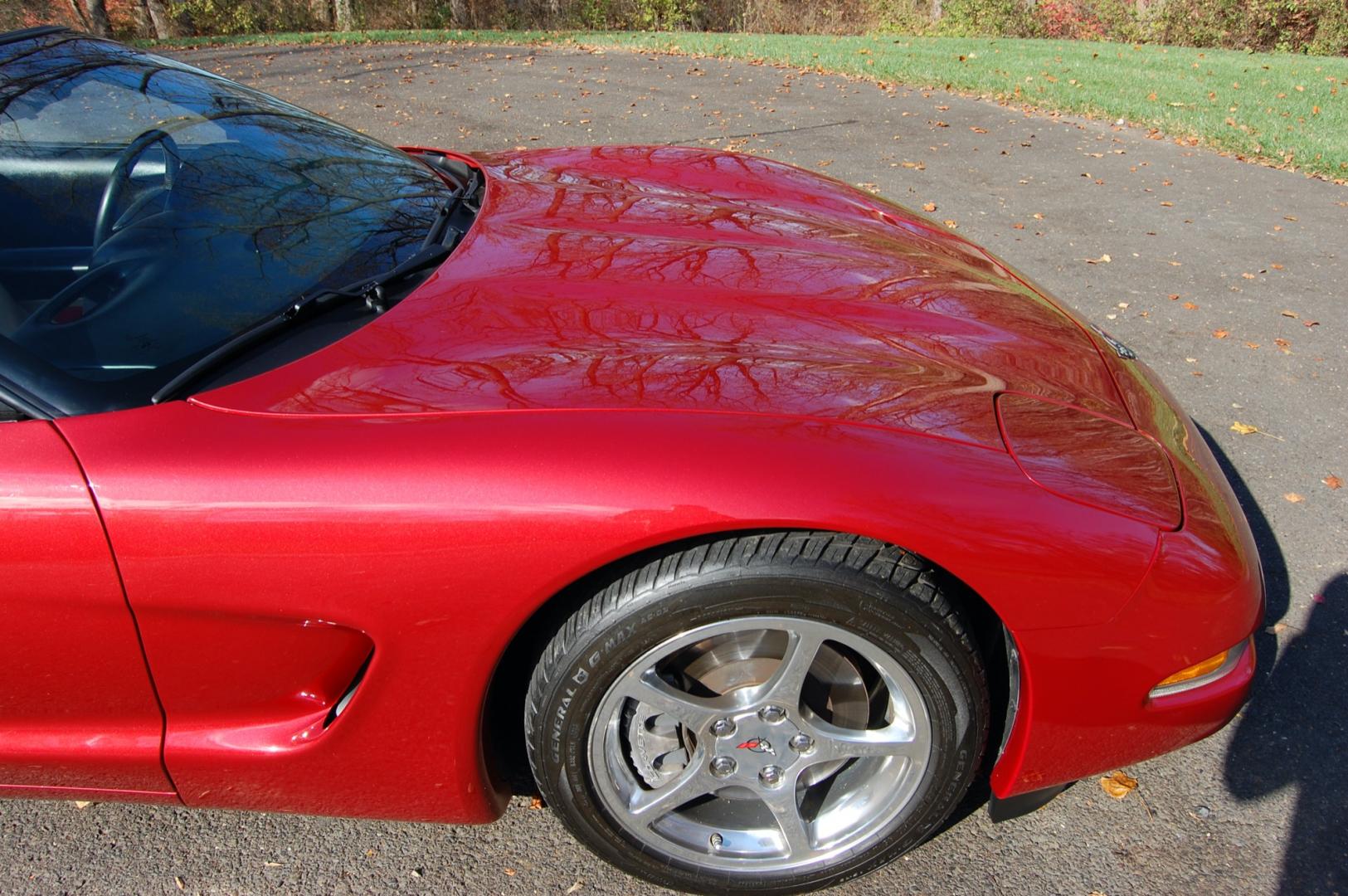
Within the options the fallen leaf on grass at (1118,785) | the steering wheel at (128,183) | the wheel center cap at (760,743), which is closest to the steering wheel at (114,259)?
the steering wheel at (128,183)

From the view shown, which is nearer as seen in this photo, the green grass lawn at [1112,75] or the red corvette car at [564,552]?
the red corvette car at [564,552]

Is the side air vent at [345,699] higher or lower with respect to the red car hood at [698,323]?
lower

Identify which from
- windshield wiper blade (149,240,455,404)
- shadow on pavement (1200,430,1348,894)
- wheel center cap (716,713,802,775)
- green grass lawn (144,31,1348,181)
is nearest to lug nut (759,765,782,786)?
wheel center cap (716,713,802,775)

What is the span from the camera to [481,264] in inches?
88.1

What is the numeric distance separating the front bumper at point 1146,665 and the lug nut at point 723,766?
20.4 inches

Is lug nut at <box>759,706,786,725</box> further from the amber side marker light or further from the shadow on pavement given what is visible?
the shadow on pavement

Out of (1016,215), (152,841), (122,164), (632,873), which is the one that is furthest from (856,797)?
(1016,215)

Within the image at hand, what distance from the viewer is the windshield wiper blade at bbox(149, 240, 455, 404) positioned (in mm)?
1722

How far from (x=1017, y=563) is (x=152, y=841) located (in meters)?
1.86

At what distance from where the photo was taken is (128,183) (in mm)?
2277

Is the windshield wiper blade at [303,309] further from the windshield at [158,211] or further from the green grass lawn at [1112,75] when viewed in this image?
the green grass lawn at [1112,75]

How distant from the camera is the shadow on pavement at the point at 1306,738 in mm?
2039

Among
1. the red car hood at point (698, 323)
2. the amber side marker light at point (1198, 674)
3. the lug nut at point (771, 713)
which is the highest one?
the red car hood at point (698, 323)

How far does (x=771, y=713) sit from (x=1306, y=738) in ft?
4.77
